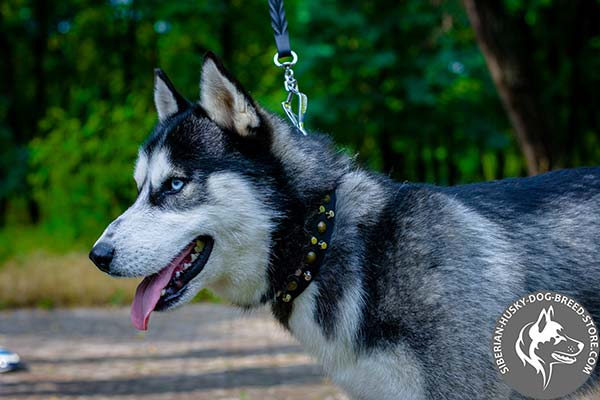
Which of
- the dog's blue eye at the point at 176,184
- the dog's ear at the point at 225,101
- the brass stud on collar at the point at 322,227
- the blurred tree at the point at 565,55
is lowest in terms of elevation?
the brass stud on collar at the point at 322,227

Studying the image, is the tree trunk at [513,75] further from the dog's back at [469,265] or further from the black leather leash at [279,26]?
the dog's back at [469,265]

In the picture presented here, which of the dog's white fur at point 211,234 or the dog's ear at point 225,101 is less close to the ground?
the dog's ear at point 225,101

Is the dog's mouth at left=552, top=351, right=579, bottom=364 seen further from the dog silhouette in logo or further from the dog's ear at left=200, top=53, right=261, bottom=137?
the dog's ear at left=200, top=53, right=261, bottom=137

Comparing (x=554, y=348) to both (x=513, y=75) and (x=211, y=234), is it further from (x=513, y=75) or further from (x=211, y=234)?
(x=513, y=75)

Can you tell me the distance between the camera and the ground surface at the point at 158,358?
209 inches

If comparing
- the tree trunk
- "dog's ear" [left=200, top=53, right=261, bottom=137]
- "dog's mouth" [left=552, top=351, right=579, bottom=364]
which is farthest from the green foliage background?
"dog's mouth" [left=552, top=351, right=579, bottom=364]

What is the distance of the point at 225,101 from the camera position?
2941 millimetres

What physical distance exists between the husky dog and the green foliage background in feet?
23.8

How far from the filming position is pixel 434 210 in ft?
9.57

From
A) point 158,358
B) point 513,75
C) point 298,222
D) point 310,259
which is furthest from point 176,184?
point 513,75

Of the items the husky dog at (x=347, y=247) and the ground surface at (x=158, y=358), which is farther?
the ground surface at (x=158, y=358)

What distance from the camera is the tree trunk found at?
27.0ft

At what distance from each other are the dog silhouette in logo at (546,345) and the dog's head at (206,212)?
3.43 feet

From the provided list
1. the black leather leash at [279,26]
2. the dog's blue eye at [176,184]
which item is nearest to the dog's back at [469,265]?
the dog's blue eye at [176,184]
